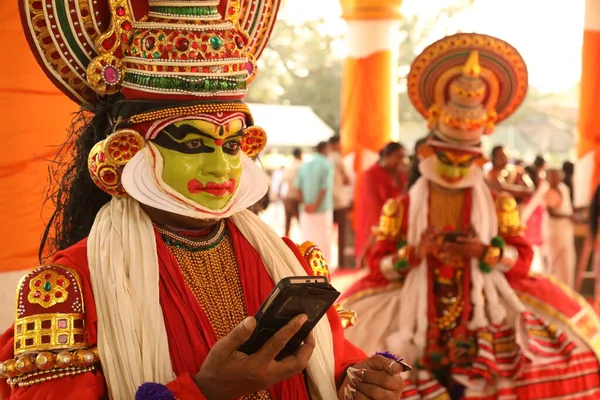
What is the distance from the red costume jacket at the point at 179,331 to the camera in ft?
6.22

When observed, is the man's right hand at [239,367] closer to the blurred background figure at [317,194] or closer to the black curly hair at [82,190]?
the black curly hair at [82,190]

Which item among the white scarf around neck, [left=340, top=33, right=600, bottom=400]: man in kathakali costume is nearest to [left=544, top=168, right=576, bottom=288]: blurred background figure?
[left=340, top=33, right=600, bottom=400]: man in kathakali costume

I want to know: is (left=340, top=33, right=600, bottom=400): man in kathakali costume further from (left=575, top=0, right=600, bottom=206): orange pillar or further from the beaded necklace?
(left=575, top=0, right=600, bottom=206): orange pillar

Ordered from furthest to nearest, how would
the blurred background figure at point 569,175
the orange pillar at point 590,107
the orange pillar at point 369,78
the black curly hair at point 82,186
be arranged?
the blurred background figure at point 569,175 < the orange pillar at point 369,78 < the orange pillar at point 590,107 < the black curly hair at point 82,186

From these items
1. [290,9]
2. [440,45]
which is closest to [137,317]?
[440,45]

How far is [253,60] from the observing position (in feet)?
7.55

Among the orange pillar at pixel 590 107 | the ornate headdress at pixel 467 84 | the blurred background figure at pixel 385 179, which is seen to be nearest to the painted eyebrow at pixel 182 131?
the ornate headdress at pixel 467 84

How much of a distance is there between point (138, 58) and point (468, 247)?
279cm

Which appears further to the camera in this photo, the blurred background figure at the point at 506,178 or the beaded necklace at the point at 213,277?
the blurred background figure at the point at 506,178

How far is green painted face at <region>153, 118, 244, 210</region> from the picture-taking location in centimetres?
213

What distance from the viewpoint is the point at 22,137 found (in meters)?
3.13

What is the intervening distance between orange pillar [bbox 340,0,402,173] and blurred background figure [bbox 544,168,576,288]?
2.20 meters

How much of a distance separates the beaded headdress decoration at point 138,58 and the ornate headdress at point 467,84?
2595mm

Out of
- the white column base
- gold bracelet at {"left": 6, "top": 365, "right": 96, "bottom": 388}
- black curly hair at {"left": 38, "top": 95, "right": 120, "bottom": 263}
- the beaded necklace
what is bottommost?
the white column base
